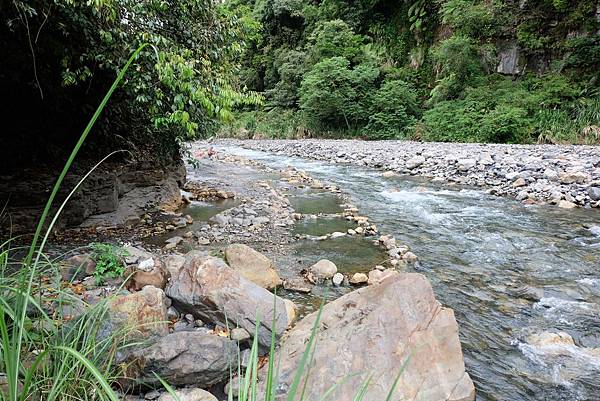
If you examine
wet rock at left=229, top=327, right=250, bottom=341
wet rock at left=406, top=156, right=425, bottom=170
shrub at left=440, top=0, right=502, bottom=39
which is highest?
shrub at left=440, top=0, right=502, bottom=39

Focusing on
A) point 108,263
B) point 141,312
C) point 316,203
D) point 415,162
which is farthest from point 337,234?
point 415,162

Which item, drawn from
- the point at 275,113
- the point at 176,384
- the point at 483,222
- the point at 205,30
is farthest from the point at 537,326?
the point at 275,113

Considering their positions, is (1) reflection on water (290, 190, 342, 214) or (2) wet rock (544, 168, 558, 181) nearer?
(1) reflection on water (290, 190, 342, 214)

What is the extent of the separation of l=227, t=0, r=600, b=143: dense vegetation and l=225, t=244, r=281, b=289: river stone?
6.90 metres

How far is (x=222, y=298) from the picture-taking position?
2.42 meters

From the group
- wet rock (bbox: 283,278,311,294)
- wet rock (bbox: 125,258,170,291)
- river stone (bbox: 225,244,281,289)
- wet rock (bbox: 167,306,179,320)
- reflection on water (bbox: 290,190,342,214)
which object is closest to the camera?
wet rock (bbox: 167,306,179,320)

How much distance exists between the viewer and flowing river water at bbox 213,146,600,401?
7.68 feet

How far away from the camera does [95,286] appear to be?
2.62 meters

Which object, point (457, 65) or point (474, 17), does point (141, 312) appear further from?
point (474, 17)

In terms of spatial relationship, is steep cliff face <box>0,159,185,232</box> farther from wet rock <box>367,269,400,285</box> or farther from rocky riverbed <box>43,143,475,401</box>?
wet rock <box>367,269,400,285</box>

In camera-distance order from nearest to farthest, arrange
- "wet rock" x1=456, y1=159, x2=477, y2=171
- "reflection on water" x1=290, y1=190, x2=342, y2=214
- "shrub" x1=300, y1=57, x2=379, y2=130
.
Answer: "reflection on water" x1=290, y1=190, x2=342, y2=214
"wet rock" x1=456, y1=159, x2=477, y2=171
"shrub" x1=300, y1=57, x2=379, y2=130

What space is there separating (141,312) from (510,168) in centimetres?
810

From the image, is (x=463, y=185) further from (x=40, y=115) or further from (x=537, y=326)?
(x=40, y=115)

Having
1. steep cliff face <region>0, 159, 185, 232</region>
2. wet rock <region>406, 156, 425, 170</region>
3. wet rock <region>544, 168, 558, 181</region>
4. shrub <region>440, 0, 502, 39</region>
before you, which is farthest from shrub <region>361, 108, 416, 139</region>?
steep cliff face <region>0, 159, 185, 232</region>
